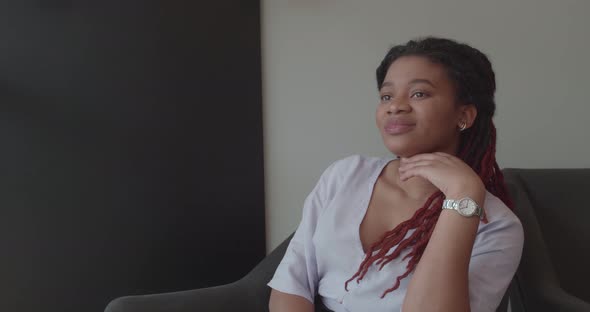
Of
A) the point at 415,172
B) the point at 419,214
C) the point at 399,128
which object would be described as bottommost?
the point at 419,214

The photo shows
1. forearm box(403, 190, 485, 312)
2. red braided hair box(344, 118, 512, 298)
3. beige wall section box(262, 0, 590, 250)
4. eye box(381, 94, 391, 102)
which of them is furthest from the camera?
beige wall section box(262, 0, 590, 250)

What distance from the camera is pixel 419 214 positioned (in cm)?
115

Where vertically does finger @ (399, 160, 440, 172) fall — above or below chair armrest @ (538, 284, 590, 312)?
above

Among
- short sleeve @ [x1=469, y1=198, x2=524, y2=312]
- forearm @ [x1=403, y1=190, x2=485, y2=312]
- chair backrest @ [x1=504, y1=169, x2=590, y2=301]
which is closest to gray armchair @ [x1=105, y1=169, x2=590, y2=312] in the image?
chair backrest @ [x1=504, y1=169, x2=590, y2=301]

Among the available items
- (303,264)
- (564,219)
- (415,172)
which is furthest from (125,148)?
(564,219)

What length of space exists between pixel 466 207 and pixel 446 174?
10 centimetres

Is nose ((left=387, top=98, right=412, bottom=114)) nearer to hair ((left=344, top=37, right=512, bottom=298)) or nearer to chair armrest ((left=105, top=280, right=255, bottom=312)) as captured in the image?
hair ((left=344, top=37, right=512, bottom=298))

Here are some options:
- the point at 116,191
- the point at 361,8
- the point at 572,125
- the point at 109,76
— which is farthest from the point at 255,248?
the point at 572,125

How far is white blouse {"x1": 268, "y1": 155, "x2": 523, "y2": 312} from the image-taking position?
104 centimetres

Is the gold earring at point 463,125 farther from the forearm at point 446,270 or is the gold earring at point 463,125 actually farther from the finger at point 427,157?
the forearm at point 446,270

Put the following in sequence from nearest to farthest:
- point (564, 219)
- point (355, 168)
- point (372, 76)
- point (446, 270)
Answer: point (446, 270) < point (355, 168) < point (564, 219) < point (372, 76)

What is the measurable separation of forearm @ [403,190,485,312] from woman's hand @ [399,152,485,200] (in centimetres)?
6

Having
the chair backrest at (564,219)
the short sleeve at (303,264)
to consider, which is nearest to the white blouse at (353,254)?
the short sleeve at (303,264)

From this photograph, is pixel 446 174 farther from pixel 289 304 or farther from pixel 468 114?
pixel 289 304
